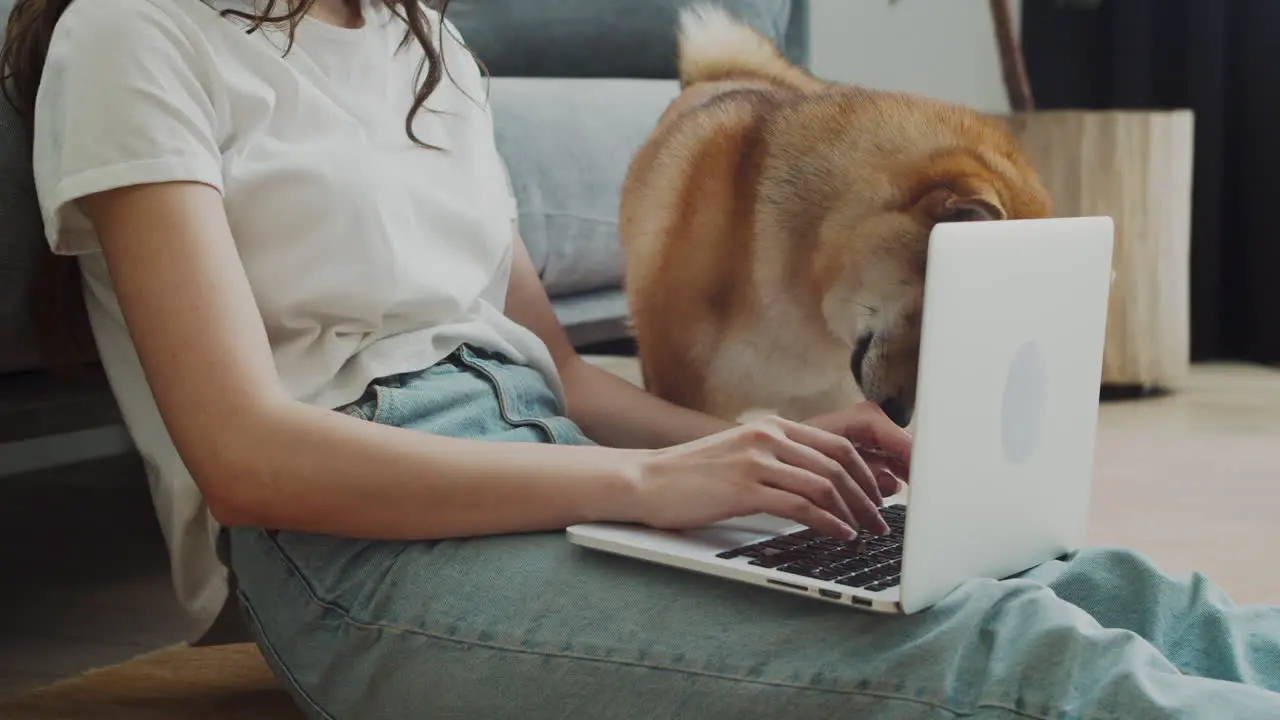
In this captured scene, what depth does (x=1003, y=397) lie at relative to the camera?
81 cm

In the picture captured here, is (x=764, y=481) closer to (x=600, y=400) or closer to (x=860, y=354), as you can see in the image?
(x=600, y=400)

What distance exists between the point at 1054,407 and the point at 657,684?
1.01ft

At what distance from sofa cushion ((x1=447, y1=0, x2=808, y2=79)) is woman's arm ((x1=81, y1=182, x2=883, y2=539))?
60.1 inches

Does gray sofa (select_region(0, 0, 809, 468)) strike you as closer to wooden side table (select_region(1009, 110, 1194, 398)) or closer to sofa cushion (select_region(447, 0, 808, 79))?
sofa cushion (select_region(447, 0, 808, 79))

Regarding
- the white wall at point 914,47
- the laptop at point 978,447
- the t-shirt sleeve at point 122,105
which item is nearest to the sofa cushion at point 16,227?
the t-shirt sleeve at point 122,105

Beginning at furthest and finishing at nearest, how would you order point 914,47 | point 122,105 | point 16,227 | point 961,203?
point 914,47
point 961,203
point 16,227
point 122,105

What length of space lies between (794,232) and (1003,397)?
1000mm

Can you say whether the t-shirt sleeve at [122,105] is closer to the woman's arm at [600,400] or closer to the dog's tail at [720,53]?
the woman's arm at [600,400]

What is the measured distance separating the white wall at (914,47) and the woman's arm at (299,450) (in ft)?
8.79

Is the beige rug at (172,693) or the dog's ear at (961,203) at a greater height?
the dog's ear at (961,203)

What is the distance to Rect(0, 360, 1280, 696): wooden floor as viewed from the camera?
4.89 ft

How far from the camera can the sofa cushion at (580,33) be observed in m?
2.42

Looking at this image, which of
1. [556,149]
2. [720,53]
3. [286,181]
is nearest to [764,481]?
[286,181]

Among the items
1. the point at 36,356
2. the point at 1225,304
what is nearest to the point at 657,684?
the point at 36,356
